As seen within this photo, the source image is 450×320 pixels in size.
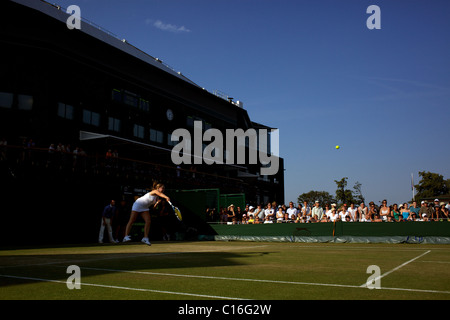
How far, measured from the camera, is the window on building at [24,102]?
28688 millimetres

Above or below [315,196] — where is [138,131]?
above

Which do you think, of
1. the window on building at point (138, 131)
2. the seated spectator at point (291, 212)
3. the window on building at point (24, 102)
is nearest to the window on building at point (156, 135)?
the window on building at point (138, 131)

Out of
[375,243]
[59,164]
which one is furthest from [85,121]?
[375,243]

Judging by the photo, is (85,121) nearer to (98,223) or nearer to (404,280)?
(98,223)

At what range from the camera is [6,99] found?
→ 28.3m

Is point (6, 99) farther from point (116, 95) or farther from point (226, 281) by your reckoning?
point (226, 281)

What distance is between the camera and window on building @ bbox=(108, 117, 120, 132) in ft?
118

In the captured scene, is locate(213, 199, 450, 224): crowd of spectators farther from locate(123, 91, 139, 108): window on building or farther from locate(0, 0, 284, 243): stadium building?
locate(123, 91, 139, 108): window on building

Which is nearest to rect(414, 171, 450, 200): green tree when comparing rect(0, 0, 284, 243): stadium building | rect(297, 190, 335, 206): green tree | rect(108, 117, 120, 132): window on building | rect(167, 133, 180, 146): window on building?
rect(297, 190, 335, 206): green tree

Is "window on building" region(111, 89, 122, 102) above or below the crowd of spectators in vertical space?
above

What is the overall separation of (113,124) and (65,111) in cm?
559

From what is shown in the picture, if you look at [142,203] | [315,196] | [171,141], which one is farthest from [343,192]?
[315,196]

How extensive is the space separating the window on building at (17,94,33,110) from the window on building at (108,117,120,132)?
7784 millimetres

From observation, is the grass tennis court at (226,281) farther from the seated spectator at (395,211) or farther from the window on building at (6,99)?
the window on building at (6,99)
